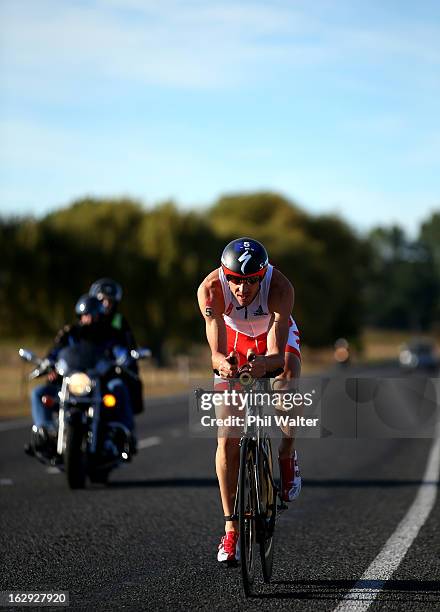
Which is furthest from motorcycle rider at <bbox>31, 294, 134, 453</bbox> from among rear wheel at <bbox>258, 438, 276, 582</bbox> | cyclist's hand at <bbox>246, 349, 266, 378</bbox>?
cyclist's hand at <bbox>246, 349, 266, 378</bbox>

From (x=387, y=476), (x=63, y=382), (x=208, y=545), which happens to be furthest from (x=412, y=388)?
(x=208, y=545)

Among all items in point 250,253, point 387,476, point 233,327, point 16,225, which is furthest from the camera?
point 16,225

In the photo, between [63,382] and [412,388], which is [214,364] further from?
[412,388]

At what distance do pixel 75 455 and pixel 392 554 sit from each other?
408 centimetres

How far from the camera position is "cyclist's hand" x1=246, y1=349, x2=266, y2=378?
6543 millimetres

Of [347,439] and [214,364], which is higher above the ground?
[214,364]

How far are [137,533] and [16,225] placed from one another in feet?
146

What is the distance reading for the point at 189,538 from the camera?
865 cm

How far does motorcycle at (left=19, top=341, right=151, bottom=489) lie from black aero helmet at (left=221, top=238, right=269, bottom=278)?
481 centimetres

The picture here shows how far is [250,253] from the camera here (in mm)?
6578

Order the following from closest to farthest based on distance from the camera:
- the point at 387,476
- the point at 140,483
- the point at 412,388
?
the point at 140,483 < the point at 387,476 < the point at 412,388

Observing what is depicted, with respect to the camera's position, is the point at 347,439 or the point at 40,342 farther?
the point at 40,342

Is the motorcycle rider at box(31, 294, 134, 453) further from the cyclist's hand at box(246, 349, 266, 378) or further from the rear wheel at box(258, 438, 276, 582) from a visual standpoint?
the cyclist's hand at box(246, 349, 266, 378)

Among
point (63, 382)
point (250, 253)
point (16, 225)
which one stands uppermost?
point (16, 225)
